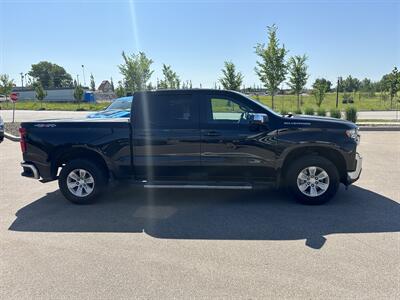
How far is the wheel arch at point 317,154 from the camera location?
17.5 ft

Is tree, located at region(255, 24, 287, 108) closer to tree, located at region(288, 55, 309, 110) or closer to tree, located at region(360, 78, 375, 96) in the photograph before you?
tree, located at region(288, 55, 309, 110)

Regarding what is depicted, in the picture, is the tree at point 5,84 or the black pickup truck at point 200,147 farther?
the tree at point 5,84

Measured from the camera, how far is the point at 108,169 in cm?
562

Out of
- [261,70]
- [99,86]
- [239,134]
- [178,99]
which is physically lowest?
[239,134]

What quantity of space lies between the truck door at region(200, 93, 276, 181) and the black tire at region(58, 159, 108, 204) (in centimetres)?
178

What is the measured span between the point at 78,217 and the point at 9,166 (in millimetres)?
4915

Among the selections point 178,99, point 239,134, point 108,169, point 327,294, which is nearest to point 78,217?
point 108,169

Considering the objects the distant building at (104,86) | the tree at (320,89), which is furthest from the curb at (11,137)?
the distant building at (104,86)

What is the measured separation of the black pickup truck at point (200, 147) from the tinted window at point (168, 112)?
17mm

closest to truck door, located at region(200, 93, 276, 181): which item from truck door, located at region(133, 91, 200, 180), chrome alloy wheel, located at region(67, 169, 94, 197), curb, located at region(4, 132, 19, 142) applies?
truck door, located at region(133, 91, 200, 180)

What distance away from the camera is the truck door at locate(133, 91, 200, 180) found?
5379mm

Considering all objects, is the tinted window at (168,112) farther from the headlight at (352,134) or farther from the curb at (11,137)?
the curb at (11,137)

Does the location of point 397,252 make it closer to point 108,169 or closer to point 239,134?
point 239,134

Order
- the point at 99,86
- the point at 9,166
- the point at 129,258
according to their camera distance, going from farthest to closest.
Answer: the point at 99,86
the point at 9,166
the point at 129,258
